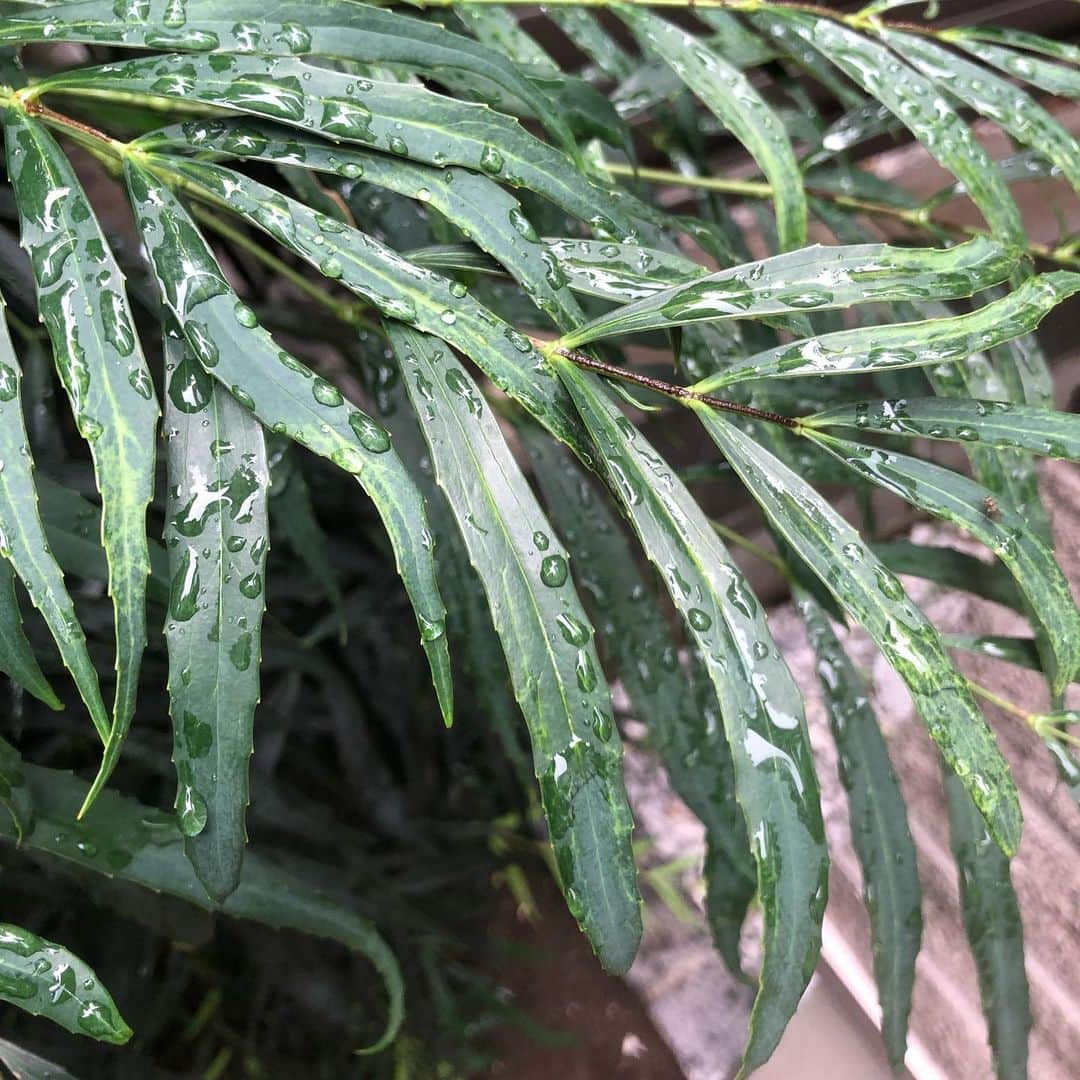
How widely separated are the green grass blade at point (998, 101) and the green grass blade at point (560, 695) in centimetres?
A: 32

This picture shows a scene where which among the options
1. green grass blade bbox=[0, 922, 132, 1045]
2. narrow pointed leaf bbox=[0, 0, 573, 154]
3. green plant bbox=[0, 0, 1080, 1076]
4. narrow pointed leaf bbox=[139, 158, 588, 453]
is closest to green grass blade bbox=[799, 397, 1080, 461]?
green plant bbox=[0, 0, 1080, 1076]

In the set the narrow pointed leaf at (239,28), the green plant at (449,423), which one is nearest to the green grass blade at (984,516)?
the green plant at (449,423)

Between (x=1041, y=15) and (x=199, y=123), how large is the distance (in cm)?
98

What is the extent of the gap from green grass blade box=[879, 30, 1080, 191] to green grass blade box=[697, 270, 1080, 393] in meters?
0.17

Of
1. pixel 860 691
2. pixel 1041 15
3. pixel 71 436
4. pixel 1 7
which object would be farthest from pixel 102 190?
pixel 1041 15

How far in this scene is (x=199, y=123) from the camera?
0.97 ft

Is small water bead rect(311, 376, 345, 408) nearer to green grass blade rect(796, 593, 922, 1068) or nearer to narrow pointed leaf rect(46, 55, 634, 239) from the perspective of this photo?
narrow pointed leaf rect(46, 55, 634, 239)

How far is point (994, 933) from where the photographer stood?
463 millimetres

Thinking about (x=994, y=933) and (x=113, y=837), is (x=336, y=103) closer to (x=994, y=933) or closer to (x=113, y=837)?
(x=113, y=837)

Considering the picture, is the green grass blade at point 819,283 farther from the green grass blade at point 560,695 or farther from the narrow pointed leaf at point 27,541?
the narrow pointed leaf at point 27,541

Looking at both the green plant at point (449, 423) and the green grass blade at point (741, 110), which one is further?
the green grass blade at point (741, 110)

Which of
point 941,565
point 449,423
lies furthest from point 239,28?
point 941,565

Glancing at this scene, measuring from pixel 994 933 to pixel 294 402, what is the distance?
46 cm

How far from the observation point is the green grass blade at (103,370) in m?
0.24
